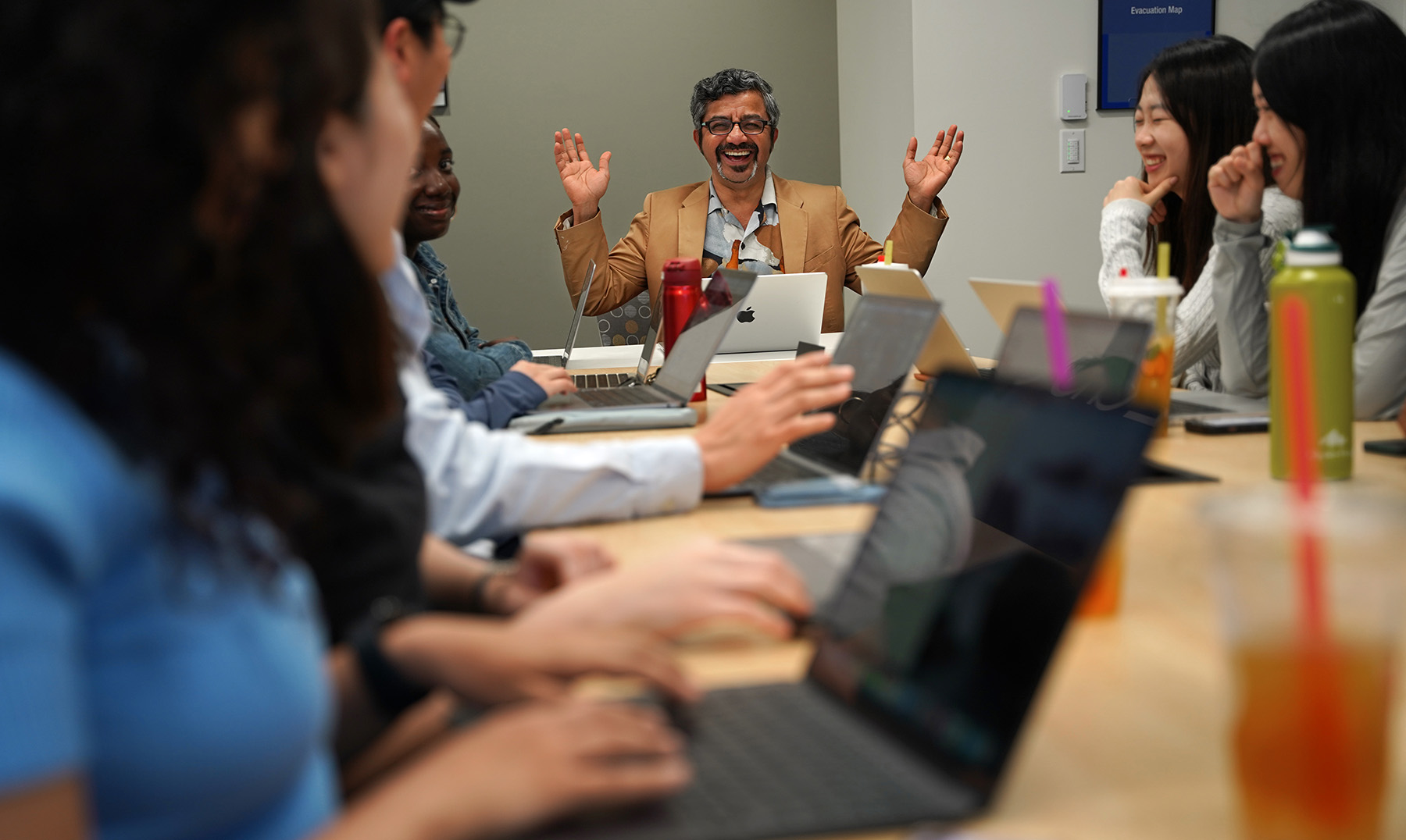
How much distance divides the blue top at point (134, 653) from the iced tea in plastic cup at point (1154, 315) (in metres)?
1.09

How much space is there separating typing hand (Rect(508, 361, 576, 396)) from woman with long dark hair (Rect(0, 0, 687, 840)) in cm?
149

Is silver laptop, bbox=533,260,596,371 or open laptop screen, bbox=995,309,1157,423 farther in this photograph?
silver laptop, bbox=533,260,596,371

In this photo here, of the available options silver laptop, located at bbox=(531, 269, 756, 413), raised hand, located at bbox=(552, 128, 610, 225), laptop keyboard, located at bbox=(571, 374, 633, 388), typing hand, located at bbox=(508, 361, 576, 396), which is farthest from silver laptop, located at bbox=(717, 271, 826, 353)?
raised hand, located at bbox=(552, 128, 610, 225)

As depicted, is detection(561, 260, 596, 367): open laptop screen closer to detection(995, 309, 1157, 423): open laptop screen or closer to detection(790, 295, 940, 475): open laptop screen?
detection(790, 295, 940, 475): open laptop screen

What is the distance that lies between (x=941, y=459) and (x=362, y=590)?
434 mm

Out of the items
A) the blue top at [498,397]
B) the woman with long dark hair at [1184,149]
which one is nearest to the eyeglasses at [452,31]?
the blue top at [498,397]

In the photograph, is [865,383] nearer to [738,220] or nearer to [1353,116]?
[1353,116]

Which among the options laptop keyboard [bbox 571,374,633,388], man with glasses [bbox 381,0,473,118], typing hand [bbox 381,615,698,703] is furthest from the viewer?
laptop keyboard [bbox 571,374,633,388]

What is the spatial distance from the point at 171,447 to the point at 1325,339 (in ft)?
3.62

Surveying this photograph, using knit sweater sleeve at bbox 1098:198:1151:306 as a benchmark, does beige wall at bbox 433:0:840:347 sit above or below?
above

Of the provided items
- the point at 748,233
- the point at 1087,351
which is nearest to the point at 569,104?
the point at 748,233

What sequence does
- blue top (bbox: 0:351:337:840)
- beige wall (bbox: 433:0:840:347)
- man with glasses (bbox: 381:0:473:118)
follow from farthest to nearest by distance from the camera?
beige wall (bbox: 433:0:840:347) → man with glasses (bbox: 381:0:473:118) → blue top (bbox: 0:351:337:840)

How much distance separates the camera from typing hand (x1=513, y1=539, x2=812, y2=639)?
0.75m

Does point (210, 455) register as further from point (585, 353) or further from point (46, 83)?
point (585, 353)
